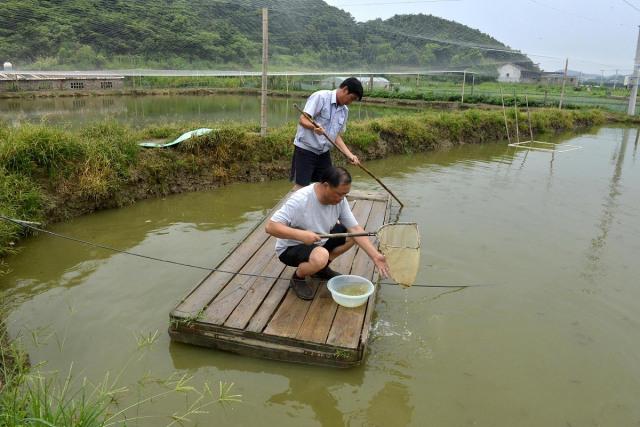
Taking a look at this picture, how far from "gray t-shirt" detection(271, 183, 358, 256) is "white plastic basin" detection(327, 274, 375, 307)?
336 millimetres

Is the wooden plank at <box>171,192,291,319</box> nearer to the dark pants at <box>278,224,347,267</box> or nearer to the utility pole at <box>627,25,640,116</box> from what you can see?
the dark pants at <box>278,224,347,267</box>

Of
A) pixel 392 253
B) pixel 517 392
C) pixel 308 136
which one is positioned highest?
pixel 308 136

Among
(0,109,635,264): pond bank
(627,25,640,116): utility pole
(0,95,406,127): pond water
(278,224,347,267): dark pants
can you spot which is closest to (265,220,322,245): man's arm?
(278,224,347,267): dark pants

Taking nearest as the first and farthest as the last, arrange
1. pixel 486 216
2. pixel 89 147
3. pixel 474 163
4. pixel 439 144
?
pixel 89 147
pixel 486 216
pixel 474 163
pixel 439 144

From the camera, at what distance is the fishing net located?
2.97m

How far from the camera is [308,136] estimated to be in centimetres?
423

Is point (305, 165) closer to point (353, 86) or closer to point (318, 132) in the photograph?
point (318, 132)

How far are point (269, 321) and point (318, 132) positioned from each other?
1895 millimetres

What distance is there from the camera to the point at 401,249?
2965mm

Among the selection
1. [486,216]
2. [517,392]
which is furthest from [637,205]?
[517,392]

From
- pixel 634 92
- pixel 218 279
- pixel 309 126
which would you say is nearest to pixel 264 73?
pixel 309 126

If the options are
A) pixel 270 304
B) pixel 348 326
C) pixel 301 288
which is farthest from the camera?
pixel 301 288

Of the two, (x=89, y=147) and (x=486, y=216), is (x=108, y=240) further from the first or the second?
(x=486, y=216)

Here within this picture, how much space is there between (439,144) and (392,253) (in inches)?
348
